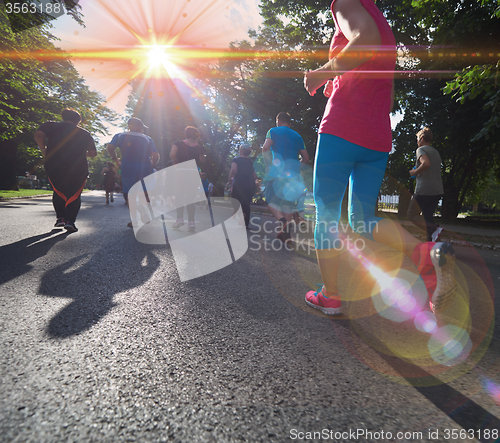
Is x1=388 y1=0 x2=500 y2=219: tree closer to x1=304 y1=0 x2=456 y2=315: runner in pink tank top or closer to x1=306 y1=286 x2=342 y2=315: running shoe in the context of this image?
x1=304 y1=0 x2=456 y2=315: runner in pink tank top

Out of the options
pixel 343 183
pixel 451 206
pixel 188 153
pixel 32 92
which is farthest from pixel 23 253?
pixel 451 206

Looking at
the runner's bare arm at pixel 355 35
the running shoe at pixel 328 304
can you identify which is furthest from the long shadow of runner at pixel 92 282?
the runner's bare arm at pixel 355 35

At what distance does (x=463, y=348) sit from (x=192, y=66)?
1335 inches

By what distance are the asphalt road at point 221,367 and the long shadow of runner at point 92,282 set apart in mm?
17

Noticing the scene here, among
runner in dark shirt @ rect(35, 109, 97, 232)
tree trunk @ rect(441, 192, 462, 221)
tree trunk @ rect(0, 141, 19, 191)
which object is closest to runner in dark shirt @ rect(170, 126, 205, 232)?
runner in dark shirt @ rect(35, 109, 97, 232)

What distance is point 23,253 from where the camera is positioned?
3627mm


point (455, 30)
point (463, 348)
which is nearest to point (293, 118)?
point (455, 30)

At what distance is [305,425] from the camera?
1.11 metres

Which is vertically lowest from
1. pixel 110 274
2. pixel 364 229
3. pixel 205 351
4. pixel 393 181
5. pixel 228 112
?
pixel 393 181

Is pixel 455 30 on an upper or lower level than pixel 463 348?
upper

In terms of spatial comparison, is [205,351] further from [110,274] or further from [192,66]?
[192,66]

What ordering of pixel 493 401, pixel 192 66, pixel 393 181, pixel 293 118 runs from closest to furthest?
pixel 493 401 < pixel 293 118 < pixel 393 181 < pixel 192 66

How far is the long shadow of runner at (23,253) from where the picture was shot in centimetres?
289

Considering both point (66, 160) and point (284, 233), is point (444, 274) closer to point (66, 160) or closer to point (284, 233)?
point (284, 233)
